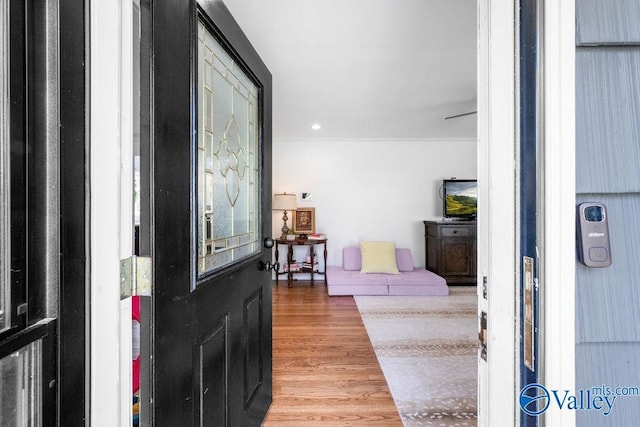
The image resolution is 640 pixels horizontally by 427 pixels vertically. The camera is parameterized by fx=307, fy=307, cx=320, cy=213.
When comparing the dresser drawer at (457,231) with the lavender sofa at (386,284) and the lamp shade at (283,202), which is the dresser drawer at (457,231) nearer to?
the lavender sofa at (386,284)

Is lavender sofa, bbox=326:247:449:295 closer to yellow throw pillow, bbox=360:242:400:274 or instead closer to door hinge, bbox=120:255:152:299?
A: yellow throw pillow, bbox=360:242:400:274

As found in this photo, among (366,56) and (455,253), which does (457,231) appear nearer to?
(455,253)

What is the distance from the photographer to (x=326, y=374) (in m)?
2.24

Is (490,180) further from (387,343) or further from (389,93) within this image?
(389,93)

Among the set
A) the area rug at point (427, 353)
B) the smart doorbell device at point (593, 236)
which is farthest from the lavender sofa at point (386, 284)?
the smart doorbell device at point (593, 236)

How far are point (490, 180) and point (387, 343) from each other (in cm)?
232

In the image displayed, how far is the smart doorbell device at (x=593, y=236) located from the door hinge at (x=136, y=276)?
1034 mm

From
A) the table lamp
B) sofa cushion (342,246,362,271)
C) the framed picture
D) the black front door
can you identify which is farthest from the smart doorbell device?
the framed picture

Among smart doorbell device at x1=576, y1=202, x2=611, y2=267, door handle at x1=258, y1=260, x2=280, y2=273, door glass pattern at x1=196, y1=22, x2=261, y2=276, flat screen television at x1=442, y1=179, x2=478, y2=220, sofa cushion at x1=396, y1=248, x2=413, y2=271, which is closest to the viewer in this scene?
smart doorbell device at x1=576, y1=202, x2=611, y2=267

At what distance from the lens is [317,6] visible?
1831 millimetres

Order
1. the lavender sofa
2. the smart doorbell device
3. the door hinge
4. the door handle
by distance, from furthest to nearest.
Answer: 1. the lavender sofa
2. the door handle
3. the door hinge
4. the smart doorbell device

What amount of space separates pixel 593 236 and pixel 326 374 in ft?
6.60

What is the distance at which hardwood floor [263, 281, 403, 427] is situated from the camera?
179 centimetres

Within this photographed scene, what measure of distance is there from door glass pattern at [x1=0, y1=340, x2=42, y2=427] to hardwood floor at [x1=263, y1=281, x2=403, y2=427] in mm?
1438
